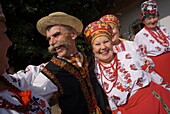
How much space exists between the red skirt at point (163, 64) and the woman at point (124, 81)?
1196mm

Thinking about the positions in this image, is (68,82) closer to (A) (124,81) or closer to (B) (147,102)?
(A) (124,81)

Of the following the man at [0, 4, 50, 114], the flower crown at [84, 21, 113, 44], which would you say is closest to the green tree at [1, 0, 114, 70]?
the flower crown at [84, 21, 113, 44]

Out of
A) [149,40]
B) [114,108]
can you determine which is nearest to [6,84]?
[114,108]

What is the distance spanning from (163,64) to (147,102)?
5.24 feet

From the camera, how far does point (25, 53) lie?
4965 mm

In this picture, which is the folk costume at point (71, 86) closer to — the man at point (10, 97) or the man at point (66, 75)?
the man at point (66, 75)

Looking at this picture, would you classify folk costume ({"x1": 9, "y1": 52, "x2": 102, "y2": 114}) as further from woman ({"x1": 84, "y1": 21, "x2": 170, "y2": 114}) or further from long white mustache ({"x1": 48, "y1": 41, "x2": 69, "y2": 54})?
woman ({"x1": 84, "y1": 21, "x2": 170, "y2": 114})

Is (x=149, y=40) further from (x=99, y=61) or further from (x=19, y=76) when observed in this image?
(x=19, y=76)

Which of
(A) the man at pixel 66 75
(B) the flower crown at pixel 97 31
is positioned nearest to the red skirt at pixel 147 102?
(A) the man at pixel 66 75

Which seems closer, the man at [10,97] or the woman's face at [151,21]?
the man at [10,97]

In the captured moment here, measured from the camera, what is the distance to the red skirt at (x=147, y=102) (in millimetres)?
2441

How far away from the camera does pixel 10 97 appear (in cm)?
→ 139

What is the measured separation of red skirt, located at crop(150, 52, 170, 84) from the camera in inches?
151

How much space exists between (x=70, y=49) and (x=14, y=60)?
10.2 feet
